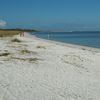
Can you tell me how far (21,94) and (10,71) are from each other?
343cm

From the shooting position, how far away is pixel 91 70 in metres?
11.7

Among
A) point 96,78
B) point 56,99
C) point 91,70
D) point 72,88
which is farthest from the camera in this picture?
point 91,70

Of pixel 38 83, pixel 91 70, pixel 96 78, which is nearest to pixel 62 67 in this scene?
pixel 91 70

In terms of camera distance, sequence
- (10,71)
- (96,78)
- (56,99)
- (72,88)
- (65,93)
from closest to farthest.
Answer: (56,99), (65,93), (72,88), (96,78), (10,71)

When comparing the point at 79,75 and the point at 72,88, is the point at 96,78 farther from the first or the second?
the point at 72,88

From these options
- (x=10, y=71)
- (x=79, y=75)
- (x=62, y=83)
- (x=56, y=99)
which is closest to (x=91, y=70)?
(x=79, y=75)

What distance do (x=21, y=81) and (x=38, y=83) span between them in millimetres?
699

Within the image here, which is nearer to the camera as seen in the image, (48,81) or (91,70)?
(48,81)

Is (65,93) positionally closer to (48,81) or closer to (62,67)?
(48,81)

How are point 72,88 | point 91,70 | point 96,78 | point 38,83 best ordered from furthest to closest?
point 91,70
point 96,78
point 38,83
point 72,88

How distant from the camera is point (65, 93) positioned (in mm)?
7762

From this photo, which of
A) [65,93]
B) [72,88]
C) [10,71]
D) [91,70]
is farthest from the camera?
[91,70]

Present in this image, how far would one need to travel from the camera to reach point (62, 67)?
12.3m

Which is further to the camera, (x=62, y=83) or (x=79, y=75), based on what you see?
(x=79, y=75)
